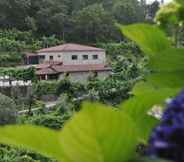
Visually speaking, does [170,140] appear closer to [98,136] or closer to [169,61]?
[98,136]

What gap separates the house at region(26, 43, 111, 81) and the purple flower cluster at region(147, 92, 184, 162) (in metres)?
15.5

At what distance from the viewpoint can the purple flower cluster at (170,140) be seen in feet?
0.73

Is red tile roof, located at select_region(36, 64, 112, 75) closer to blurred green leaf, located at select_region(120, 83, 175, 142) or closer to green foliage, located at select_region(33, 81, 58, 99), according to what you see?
green foliage, located at select_region(33, 81, 58, 99)

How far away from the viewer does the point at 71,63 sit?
17500mm

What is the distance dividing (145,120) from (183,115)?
11 centimetres

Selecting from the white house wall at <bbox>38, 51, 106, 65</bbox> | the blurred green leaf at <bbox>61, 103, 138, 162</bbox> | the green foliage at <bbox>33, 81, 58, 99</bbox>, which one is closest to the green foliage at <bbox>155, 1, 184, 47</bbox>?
the blurred green leaf at <bbox>61, 103, 138, 162</bbox>

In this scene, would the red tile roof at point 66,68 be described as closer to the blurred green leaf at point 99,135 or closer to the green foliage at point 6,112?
the green foliage at point 6,112

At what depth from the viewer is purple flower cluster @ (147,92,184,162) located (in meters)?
0.22

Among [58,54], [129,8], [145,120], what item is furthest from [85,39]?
[145,120]

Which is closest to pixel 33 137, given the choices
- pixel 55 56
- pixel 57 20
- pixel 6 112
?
pixel 6 112

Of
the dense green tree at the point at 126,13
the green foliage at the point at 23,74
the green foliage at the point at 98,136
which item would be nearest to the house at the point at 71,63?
the green foliage at the point at 23,74

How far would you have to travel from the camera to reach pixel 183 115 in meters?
0.23

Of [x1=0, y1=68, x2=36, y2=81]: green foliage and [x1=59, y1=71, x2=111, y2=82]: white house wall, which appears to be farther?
[x1=59, y1=71, x2=111, y2=82]: white house wall

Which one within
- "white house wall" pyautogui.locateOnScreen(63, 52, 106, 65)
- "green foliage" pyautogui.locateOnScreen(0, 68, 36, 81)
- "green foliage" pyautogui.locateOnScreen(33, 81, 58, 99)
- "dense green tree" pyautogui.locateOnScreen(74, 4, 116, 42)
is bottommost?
"green foliage" pyautogui.locateOnScreen(33, 81, 58, 99)
